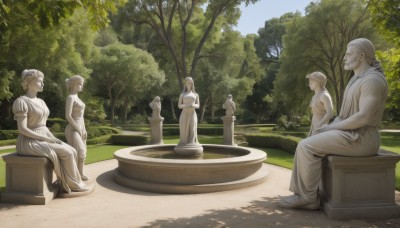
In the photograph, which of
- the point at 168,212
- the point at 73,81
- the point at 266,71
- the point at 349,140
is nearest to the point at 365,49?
the point at 349,140

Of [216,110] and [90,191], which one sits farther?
[216,110]

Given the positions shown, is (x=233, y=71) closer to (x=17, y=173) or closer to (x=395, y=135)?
(x=395, y=135)

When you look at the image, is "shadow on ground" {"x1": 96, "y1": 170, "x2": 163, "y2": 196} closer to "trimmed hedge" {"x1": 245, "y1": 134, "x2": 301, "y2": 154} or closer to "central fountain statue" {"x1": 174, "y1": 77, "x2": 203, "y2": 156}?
"central fountain statue" {"x1": 174, "y1": 77, "x2": 203, "y2": 156}

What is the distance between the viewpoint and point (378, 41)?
25.4 meters

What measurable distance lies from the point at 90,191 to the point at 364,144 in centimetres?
604

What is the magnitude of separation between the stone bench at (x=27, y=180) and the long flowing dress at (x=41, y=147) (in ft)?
0.53

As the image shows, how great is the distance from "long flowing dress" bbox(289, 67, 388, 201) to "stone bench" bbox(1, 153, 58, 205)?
5.21 m

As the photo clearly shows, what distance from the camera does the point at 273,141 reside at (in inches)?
714

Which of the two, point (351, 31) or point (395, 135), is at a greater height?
point (351, 31)

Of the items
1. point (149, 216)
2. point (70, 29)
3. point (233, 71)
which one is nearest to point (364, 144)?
point (149, 216)

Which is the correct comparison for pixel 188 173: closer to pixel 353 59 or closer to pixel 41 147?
pixel 41 147

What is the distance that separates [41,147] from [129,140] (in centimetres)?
1326

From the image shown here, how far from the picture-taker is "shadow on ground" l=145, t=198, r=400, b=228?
5.34m

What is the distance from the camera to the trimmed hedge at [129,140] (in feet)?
64.5
